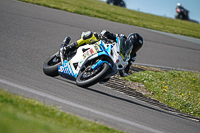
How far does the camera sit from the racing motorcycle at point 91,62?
6.44 metres

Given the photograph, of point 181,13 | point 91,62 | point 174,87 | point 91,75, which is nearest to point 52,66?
point 91,62

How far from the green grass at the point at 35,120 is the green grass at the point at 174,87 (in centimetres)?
430

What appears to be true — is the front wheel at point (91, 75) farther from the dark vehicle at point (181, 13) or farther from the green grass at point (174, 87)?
A: the dark vehicle at point (181, 13)

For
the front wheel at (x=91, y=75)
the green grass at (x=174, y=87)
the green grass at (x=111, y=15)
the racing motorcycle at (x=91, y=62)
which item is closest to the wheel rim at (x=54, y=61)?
the racing motorcycle at (x=91, y=62)

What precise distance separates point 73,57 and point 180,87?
410 centimetres

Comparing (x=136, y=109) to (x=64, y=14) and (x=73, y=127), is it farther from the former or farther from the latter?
(x=64, y=14)

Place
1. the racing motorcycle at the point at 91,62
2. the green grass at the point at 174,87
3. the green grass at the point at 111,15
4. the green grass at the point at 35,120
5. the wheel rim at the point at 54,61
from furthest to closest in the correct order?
1. the green grass at the point at 111,15
2. the green grass at the point at 174,87
3. the wheel rim at the point at 54,61
4. the racing motorcycle at the point at 91,62
5. the green grass at the point at 35,120

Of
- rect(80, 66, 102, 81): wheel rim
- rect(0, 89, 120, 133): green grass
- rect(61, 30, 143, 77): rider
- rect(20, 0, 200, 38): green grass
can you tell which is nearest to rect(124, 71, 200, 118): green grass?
rect(61, 30, 143, 77): rider

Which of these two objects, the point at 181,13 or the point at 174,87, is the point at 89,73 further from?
the point at 181,13

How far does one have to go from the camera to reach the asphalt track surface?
5.45 m

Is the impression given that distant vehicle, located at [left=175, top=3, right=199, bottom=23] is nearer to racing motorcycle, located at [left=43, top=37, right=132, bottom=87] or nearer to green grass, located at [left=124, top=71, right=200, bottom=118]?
green grass, located at [left=124, top=71, right=200, bottom=118]

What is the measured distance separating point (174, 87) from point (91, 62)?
3.83m

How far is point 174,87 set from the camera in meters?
9.71

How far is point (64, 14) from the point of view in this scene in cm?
1598
